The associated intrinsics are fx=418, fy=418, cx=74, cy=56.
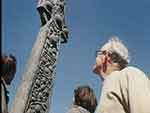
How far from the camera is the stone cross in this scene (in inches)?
218

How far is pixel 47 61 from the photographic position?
19.9 ft

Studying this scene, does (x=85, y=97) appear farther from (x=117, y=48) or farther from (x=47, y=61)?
(x=47, y=61)

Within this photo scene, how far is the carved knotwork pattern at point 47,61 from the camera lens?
5690mm

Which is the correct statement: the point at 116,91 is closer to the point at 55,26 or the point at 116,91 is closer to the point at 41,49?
the point at 41,49

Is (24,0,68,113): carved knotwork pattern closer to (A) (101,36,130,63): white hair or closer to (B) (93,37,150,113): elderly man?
(A) (101,36,130,63): white hair

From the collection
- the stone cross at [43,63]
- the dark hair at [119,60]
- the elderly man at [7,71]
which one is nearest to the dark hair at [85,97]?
the elderly man at [7,71]

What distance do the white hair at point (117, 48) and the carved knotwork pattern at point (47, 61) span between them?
2.36 metres

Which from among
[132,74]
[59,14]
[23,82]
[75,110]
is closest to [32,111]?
[23,82]

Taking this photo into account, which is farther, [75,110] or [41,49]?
[41,49]

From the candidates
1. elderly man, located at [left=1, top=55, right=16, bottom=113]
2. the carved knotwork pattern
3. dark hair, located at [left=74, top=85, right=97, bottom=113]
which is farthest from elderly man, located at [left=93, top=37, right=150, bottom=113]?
the carved knotwork pattern

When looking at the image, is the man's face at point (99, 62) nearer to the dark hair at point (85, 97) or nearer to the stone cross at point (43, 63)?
the dark hair at point (85, 97)

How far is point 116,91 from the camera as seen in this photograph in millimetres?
2707

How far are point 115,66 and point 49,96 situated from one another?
291 cm

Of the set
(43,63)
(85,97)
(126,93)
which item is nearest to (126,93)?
(126,93)
